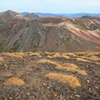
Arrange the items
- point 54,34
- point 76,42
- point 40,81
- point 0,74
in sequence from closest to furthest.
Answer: point 40,81
point 0,74
point 76,42
point 54,34

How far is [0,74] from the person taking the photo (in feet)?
44.1

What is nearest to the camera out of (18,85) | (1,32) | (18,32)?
(18,85)

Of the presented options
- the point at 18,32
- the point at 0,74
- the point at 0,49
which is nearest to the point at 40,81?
the point at 0,74

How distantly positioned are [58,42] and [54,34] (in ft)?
29.0

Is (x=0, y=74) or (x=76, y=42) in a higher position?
(x=0, y=74)

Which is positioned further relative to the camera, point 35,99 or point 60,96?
point 60,96

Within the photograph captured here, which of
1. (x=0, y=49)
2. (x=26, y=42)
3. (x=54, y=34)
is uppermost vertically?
(x=54, y=34)

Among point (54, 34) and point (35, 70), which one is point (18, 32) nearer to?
point (54, 34)

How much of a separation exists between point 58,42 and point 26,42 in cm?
2433

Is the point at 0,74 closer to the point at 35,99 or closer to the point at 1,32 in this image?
the point at 35,99

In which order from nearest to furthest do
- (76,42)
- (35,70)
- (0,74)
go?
1. (0,74)
2. (35,70)
3. (76,42)

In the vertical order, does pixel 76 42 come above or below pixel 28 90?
below

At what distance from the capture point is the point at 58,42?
88438 millimetres

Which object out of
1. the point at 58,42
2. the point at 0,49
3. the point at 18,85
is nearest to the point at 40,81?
the point at 18,85
